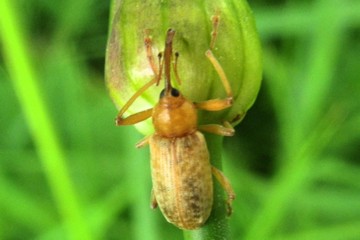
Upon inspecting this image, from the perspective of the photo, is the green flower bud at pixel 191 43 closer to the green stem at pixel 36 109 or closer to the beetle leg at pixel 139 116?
the beetle leg at pixel 139 116

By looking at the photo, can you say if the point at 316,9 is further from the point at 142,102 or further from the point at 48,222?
the point at 142,102

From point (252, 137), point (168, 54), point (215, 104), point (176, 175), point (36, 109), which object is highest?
point (168, 54)

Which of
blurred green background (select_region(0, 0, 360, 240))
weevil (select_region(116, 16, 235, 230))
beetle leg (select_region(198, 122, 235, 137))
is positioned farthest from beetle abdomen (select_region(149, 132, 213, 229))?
blurred green background (select_region(0, 0, 360, 240))

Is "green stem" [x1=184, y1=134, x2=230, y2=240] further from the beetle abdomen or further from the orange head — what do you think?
the beetle abdomen

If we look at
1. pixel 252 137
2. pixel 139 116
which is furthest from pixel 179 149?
pixel 252 137

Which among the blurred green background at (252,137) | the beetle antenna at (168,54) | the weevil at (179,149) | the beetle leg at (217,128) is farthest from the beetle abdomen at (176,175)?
the blurred green background at (252,137)

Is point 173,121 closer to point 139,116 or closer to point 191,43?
point 139,116

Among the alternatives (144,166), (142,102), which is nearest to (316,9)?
(144,166)
